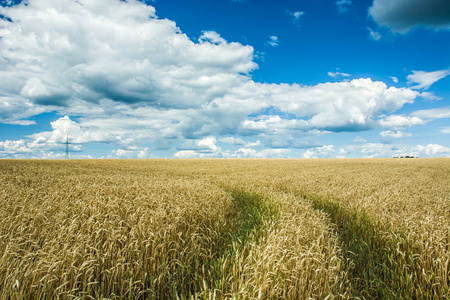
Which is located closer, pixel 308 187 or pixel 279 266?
pixel 279 266

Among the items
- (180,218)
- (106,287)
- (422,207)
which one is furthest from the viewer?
(422,207)

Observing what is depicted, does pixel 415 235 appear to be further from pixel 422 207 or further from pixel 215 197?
pixel 215 197

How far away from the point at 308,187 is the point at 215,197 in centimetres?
583

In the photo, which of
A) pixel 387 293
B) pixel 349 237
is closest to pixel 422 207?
pixel 349 237

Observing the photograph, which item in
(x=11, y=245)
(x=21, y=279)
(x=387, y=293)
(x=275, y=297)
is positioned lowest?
(x=387, y=293)

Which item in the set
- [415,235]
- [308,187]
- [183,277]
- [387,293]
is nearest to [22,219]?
[183,277]

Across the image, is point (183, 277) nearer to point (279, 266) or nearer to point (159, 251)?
point (159, 251)

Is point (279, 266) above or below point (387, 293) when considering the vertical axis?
above

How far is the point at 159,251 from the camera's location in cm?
461

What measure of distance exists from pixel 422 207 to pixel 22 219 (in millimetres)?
12366

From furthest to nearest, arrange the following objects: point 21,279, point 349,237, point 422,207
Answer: point 422,207 < point 349,237 < point 21,279

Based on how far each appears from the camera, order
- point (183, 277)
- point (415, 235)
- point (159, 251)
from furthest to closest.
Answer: point (415, 235)
point (159, 251)
point (183, 277)

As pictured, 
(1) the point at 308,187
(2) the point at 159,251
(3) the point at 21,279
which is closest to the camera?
(3) the point at 21,279

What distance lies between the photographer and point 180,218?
5895mm
